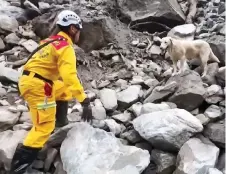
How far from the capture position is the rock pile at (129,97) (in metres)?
3.65

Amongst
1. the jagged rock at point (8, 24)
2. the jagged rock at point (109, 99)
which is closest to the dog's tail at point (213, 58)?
the jagged rock at point (109, 99)

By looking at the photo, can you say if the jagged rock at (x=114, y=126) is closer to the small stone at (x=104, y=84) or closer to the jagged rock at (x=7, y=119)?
the small stone at (x=104, y=84)

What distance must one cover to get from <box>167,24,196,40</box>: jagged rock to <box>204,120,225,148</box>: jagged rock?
2.02 m

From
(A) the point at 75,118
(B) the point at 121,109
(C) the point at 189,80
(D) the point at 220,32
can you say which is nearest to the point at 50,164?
(A) the point at 75,118

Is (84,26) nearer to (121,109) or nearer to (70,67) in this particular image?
(121,109)

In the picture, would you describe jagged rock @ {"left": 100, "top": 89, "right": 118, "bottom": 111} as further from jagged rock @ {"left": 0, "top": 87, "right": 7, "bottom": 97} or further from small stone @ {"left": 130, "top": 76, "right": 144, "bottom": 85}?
jagged rock @ {"left": 0, "top": 87, "right": 7, "bottom": 97}

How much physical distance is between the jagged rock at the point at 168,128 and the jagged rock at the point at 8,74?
1773 mm

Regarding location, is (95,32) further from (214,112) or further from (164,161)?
(164,161)

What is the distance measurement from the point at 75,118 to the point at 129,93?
0.76m

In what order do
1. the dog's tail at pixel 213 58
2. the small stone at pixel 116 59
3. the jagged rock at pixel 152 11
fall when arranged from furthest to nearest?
1. the jagged rock at pixel 152 11
2. the small stone at pixel 116 59
3. the dog's tail at pixel 213 58

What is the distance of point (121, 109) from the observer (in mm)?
4449

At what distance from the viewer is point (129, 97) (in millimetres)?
4500

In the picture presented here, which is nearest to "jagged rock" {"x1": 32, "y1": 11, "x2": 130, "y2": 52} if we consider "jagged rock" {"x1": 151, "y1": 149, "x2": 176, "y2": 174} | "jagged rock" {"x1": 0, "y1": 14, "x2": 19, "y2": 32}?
"jagged rock" {"x1": 0, "y1": 14, "x2": 19, "y2": 32}

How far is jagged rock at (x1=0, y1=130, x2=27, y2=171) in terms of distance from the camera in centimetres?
366
